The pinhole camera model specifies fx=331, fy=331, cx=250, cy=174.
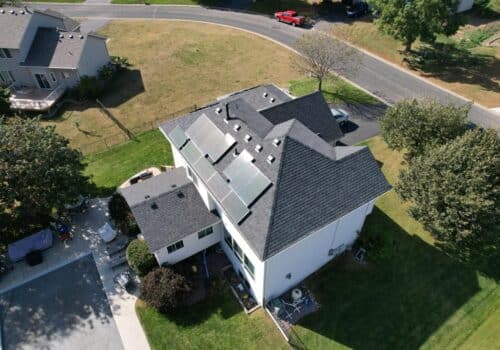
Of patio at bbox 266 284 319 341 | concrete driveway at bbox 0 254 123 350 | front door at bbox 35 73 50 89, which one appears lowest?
concrete driveway at bbox 0 254 123 350

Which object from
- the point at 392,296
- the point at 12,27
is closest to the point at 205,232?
the point at 392,296

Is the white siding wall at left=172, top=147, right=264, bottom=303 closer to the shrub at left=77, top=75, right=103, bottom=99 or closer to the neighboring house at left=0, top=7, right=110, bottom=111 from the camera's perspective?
the shrub at left=77, top=75, right=103, bottom=99

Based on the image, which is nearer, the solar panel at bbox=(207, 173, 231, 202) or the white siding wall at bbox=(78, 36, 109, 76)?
the solar panel at bbox=(207, 173, 231, 202)

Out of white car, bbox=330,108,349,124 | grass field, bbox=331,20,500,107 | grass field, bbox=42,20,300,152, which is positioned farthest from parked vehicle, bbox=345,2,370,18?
white car, bbox=330,108,349,124

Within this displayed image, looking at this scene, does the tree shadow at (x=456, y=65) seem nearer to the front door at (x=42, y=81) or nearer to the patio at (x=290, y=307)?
the patio at (x=290, y=307)

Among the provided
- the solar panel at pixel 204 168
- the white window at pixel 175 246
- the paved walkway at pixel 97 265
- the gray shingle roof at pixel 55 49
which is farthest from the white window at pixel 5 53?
the white window at pixel 175 246

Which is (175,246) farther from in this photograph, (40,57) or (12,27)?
(12,27)

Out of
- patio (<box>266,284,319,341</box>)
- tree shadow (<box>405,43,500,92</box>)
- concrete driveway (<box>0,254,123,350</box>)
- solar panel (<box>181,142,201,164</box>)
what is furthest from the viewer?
tree shadow (<box>405,43,500,92</box>)
